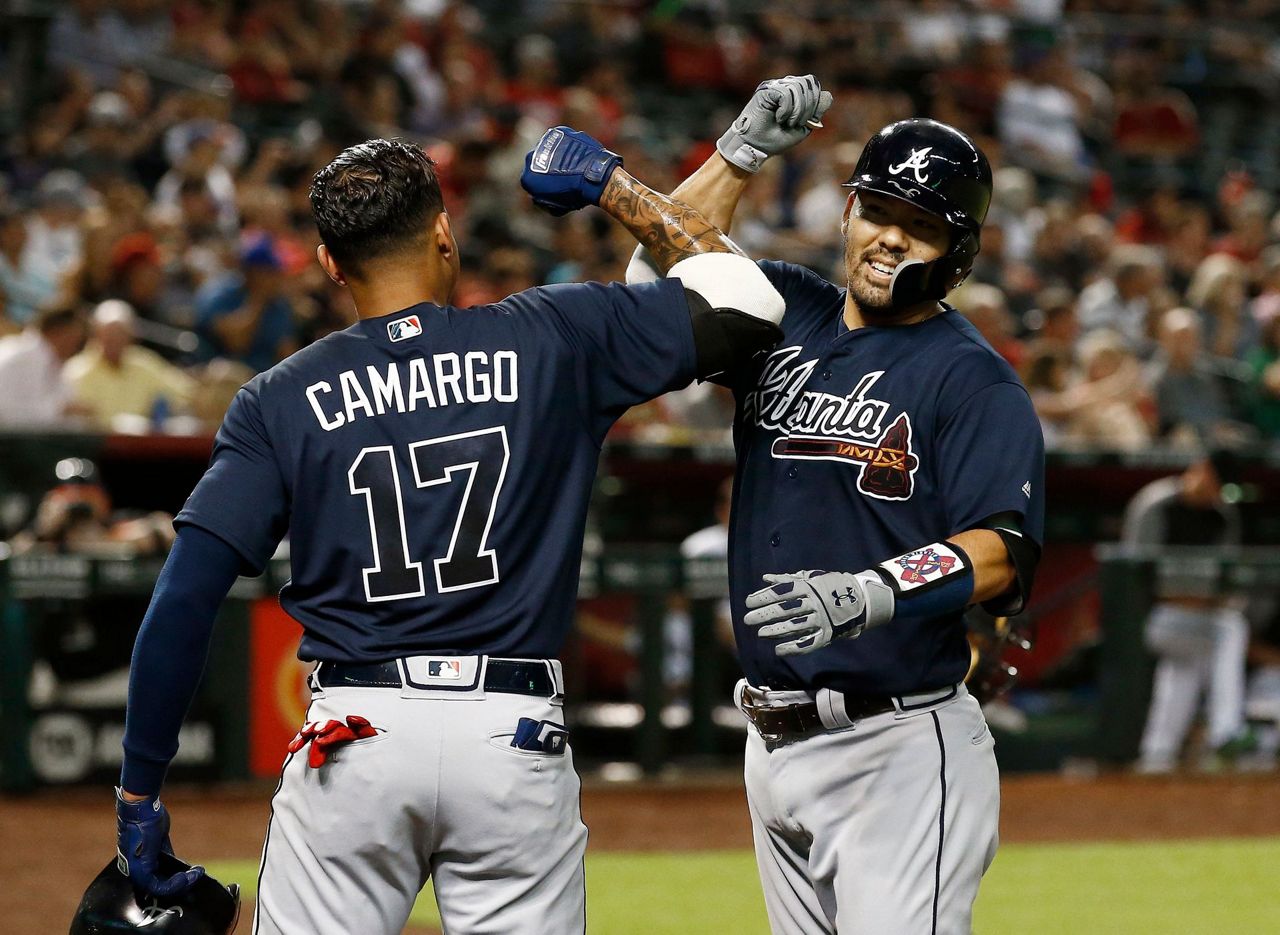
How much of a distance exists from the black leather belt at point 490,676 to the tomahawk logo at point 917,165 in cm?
120

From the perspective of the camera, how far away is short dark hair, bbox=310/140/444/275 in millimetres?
3111

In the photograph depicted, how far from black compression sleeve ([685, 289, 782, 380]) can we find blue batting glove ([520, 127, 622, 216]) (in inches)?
16.5

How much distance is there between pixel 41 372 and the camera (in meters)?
8.99

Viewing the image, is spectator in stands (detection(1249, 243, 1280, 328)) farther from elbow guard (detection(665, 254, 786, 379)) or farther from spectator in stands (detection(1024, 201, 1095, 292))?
elbow guard (detection(665, 254, 786, 379))

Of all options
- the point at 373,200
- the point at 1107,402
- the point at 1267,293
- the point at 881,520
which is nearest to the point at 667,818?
the point at 1107,402

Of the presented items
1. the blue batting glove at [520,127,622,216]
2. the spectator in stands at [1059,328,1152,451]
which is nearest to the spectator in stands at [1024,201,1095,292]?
the spectator in stands at [1059,328,1152,451]

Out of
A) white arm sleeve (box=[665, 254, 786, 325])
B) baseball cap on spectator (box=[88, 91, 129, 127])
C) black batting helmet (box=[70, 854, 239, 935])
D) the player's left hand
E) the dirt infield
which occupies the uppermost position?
baseball cap on spectator (box=[88, 91, 129, 127])

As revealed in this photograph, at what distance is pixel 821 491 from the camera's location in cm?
351

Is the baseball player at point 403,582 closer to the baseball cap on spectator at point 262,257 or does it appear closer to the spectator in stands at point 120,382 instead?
the spectator in stands at point 120,382

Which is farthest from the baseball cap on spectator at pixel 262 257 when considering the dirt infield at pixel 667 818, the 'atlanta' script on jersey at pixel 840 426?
the 'atlanta' script on jersey at pixel 840 426

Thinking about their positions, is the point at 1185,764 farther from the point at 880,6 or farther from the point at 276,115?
the point at 880,6

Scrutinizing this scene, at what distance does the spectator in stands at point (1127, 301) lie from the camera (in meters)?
13.1

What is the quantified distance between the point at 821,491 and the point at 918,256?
1.64 feet

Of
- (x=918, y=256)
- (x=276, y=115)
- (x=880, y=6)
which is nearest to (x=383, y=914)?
(x=918, y=256)
